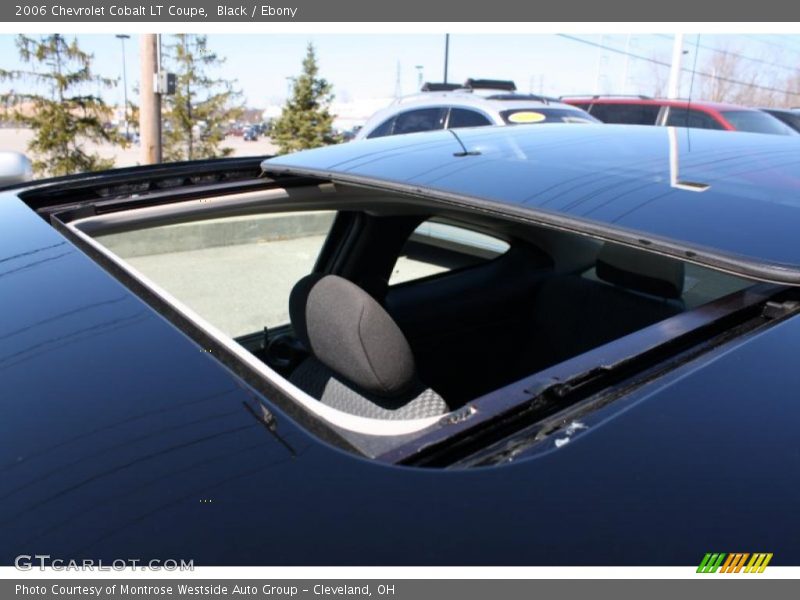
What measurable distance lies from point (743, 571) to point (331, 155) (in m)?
1.89

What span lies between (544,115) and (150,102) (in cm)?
476

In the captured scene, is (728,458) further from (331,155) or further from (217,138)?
(217,138)

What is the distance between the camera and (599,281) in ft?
8.97

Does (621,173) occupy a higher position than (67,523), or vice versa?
(621,173)

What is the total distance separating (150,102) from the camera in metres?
8.34

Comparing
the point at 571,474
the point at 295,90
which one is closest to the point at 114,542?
the point at 571,474

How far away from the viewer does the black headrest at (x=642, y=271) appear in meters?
2.20

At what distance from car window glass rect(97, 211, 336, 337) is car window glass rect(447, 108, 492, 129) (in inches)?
83.8

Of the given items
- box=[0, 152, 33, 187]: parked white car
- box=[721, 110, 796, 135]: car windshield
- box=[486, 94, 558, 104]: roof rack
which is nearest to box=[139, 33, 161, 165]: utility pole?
box=[486, 94, 558, 104]: roof rack

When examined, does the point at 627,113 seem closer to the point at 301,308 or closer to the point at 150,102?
the point at 150,102

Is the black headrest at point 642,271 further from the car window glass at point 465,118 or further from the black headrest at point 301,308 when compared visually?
the car window glass at point 465,118

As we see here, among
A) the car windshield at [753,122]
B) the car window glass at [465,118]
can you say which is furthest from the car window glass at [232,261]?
the car windshield at [753,122]

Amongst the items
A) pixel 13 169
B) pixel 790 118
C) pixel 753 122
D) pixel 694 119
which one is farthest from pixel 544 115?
pixel 13 169

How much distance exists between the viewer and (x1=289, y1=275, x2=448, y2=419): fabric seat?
159 centimetres
